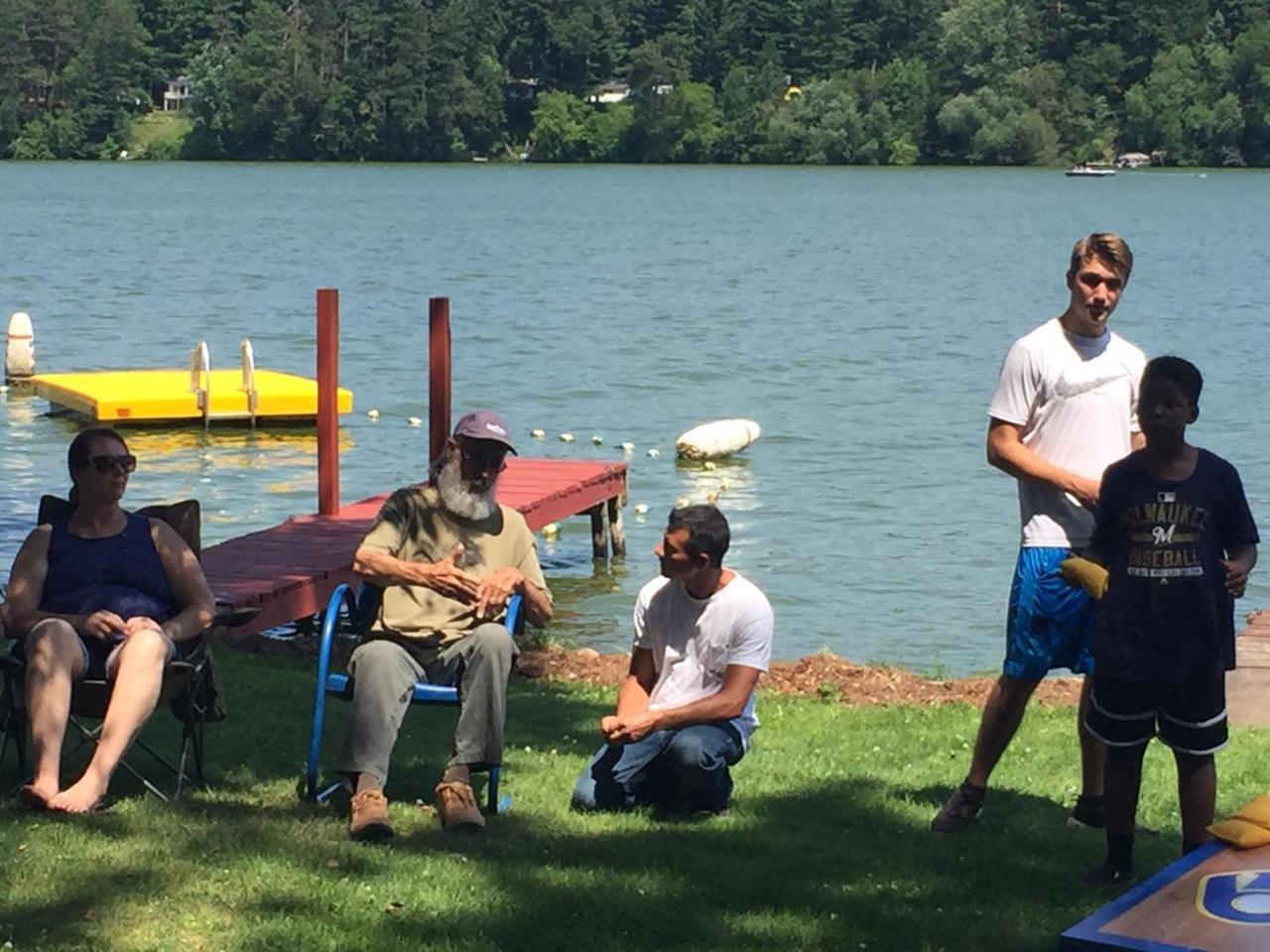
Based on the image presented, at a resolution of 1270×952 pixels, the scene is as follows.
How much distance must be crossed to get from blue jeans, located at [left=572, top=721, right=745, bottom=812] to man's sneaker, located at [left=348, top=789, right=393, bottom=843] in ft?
2.20

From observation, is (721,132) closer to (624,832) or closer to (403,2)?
(403,2)

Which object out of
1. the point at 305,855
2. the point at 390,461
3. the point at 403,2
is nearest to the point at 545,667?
the point at 305,855

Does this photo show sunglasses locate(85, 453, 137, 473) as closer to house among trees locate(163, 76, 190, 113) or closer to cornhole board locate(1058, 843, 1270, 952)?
cornhole board locate(1058, 843, 1270, 952)

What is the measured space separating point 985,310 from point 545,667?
110 feet

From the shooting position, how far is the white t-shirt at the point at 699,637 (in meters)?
6.63

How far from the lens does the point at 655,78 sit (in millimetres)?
147125

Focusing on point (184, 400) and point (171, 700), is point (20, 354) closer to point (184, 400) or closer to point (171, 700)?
point (184, 400)

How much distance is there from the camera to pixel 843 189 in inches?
4299

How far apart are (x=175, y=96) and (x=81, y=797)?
15674 centimetres

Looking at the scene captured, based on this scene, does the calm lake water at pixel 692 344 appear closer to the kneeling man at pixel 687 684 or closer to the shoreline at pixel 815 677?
the shoreline at pixel 815 677

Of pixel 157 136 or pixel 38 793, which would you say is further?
pixel 157 136

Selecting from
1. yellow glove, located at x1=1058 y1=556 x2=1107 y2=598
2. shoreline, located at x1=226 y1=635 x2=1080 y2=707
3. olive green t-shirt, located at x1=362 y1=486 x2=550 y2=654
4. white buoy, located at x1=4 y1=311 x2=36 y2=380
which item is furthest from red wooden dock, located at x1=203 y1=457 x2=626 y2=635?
white buoy, located at x1=4 y1=311 x2=36 y2=380

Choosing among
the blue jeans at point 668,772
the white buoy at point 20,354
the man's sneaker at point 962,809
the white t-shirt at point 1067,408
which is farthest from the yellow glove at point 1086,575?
the white buoy at point 20,354

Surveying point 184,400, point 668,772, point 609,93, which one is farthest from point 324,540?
point 609,93
